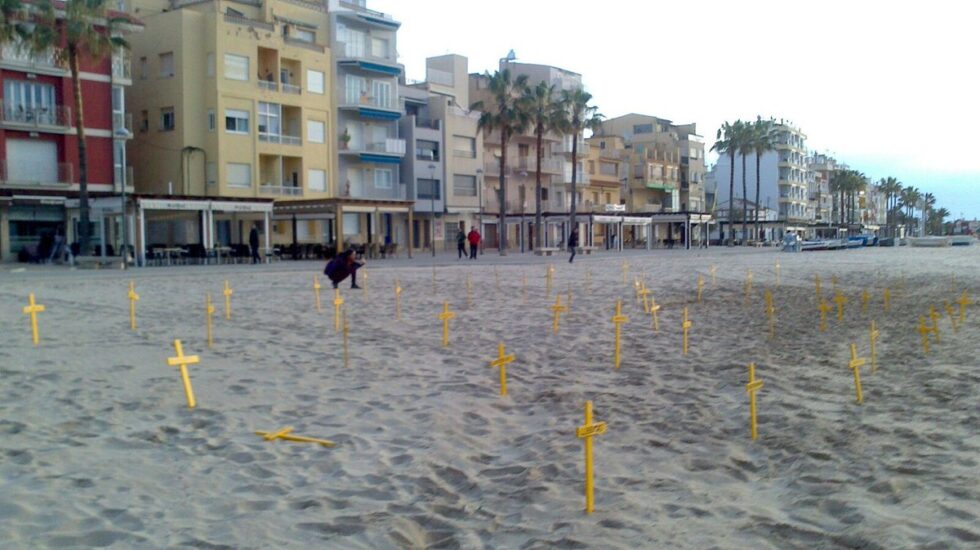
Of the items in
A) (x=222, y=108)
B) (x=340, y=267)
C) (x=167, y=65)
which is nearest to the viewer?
(x=340, y=267)

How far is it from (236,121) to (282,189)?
A: 4588 mm

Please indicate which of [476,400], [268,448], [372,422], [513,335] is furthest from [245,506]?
[513,335]

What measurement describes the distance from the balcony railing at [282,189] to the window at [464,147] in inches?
589

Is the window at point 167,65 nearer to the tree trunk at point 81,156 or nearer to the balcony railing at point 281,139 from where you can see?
the balcony railing at point 281,139

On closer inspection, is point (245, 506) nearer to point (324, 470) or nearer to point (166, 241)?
point (324, 470)

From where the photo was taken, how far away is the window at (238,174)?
46062 mm

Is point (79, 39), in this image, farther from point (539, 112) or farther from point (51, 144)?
point (539, 112)

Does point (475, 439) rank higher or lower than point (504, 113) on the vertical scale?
lower

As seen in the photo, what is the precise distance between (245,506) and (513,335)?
7.97 meters

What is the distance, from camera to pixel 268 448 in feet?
22.9

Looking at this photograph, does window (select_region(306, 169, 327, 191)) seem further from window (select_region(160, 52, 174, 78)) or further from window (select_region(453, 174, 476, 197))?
window (select_region(453, 174, 476, 197))

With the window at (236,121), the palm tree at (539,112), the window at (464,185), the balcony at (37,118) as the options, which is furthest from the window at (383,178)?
the balcony at (37,118)

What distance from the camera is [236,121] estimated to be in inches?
1825

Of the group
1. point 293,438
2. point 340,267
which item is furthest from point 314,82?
point 293,438
